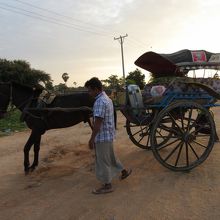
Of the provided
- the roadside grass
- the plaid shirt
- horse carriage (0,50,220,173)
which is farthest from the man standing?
the roadside grass

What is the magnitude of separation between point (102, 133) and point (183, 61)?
262 cm

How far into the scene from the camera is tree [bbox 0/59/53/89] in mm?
44969

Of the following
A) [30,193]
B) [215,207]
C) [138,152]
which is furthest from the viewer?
[138,152]

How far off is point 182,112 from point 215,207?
233 centimetres

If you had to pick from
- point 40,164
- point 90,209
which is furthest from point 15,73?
point 90,209

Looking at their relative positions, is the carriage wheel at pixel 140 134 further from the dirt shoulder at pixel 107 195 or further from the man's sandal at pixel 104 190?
the man's sandal at pixel 104 190

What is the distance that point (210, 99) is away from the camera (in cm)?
686

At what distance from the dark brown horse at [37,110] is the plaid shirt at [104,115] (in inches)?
63.6

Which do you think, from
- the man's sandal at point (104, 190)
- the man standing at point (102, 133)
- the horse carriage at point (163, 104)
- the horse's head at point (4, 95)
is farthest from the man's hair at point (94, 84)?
the horse's head at point (4, 95)

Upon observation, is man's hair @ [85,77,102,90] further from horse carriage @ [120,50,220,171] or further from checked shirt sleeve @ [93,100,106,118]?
horse carriage @ [120,50,220,171]

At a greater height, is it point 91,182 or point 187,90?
point 187,90

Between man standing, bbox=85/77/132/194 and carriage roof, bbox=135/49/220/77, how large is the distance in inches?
71.9

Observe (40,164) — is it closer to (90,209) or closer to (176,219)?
(90,209)

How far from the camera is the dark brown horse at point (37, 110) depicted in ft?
22.7
